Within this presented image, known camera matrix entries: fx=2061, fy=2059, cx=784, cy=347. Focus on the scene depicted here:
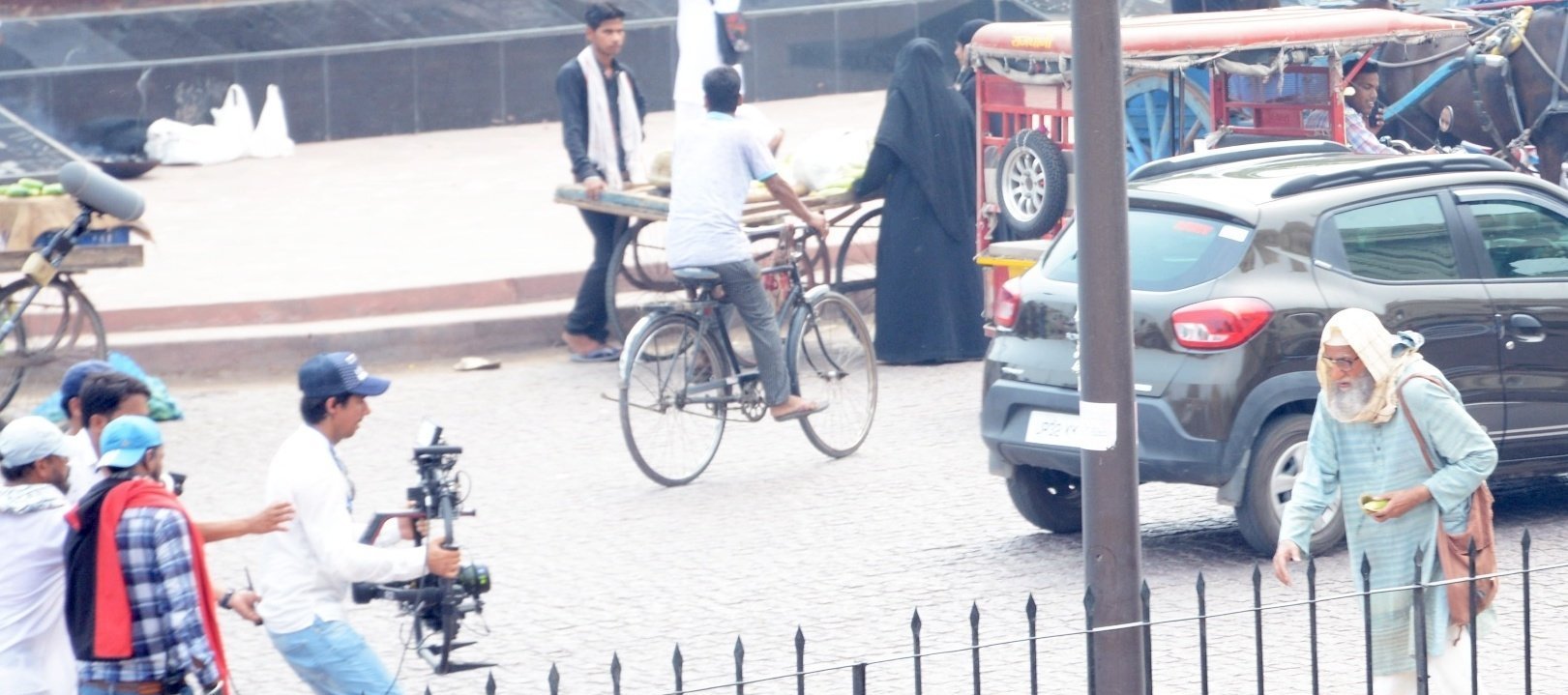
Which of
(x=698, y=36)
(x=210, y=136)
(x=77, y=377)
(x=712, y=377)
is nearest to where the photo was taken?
(x=77, y=377)

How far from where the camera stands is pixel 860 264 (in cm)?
1348

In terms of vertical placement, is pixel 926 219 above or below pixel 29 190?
below

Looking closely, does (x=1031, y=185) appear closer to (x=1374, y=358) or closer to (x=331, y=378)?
(x=1374, y=358)

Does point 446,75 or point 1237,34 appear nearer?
point 1237,34

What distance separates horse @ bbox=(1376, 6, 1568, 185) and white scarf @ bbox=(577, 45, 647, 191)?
16.9 ft

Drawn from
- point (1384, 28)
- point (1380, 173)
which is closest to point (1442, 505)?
point (1380, 173)

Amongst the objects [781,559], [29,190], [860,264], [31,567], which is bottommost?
[781,559]

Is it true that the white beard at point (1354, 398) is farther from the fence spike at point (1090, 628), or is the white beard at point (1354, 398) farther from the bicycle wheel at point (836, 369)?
the bicycle wheel at point (836, 369)

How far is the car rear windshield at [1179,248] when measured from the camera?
7305 millimetres

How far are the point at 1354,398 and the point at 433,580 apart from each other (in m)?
2.44

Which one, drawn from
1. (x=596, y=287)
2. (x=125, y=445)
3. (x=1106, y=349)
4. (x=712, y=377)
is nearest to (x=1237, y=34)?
(x=712, y=377)

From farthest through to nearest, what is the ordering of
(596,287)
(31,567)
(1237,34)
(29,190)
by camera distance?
(596,287) → (29,190) → (1237,34) → (31,567)

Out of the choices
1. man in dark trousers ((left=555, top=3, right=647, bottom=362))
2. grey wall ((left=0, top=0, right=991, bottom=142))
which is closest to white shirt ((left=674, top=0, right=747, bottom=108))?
man in dark trousers ((left=555, top=3, right=647, bottom=362))

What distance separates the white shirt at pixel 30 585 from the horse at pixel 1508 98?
10.5 m
